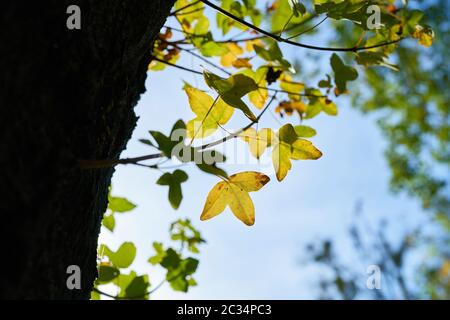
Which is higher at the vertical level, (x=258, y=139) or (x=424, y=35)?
(x=424, y=35)

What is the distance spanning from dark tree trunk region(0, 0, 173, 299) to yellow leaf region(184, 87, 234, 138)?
0.10m

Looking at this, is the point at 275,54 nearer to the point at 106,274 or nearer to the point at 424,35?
the point at 424,35

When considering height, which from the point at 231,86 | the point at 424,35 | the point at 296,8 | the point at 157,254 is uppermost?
the point at 424,35

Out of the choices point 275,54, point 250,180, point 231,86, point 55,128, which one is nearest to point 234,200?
point 250,180

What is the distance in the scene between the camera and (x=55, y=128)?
41 cm

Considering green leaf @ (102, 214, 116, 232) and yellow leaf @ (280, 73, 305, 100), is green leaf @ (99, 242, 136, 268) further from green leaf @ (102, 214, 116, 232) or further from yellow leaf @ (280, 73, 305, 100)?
yellow leaf @ (280, 73, 305, 100)

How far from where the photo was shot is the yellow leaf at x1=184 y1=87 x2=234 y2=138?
1.95ft

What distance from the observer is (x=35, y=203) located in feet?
1.26

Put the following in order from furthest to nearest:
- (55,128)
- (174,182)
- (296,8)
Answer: (296,8) < (174,182) < (55,128)

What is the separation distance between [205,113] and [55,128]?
238 millimetres

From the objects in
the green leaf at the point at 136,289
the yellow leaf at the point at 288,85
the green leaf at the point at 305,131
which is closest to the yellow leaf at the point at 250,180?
the green leaf at the point at 305,131

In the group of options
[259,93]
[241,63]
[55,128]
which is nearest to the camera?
[55,128]

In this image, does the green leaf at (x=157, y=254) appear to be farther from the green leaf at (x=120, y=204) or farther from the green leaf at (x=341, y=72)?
the green leaf at (x=341, y=72)

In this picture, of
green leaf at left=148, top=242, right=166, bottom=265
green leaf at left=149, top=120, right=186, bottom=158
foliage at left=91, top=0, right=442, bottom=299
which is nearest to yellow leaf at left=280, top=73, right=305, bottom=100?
foliage at left=91, top=0, right=442, bottom=299
